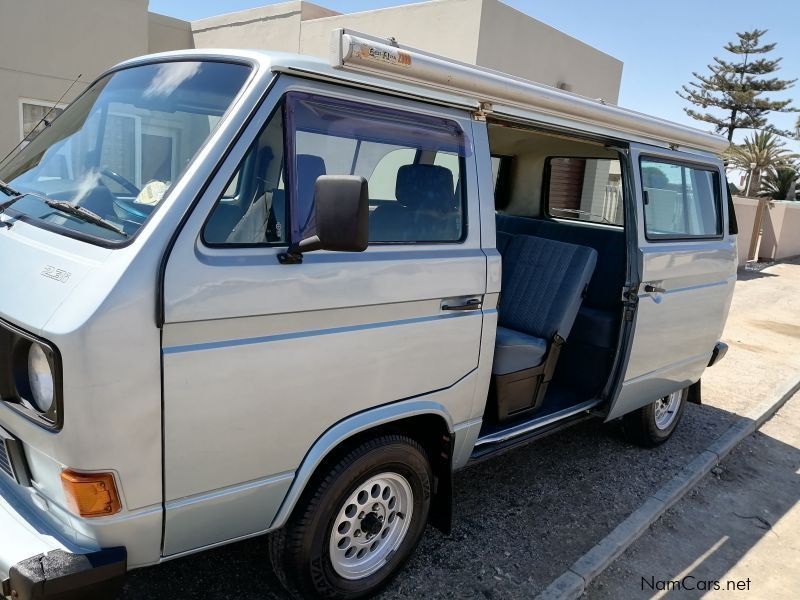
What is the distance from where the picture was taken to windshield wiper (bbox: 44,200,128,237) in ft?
7.22

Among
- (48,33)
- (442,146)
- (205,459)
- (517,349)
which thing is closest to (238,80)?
(442,146)

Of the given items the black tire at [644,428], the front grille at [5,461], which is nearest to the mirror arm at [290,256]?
the front grille at [5,461]

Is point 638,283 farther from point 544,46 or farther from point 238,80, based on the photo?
point 544,46

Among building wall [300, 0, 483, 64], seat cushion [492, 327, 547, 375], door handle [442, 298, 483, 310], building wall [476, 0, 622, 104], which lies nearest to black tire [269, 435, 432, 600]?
door handle [442, 298, 483, 310]

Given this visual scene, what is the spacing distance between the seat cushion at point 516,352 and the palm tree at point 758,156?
106 ft

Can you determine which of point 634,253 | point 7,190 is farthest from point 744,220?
point 7,190

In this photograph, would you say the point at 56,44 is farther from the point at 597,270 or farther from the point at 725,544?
the point at 725,544

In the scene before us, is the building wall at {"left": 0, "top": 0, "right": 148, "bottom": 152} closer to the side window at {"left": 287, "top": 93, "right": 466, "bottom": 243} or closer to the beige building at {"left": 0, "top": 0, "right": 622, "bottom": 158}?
the beige building at {"left": 0, "top": 0, "right": 622, "bottom": 158}

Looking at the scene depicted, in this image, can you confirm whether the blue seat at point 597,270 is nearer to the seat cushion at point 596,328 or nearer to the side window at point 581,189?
the seat cushion at point 596,328

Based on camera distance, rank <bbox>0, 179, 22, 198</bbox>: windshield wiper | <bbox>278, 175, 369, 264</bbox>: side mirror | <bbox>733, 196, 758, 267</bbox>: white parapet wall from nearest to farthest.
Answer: <bbox>278, 175, 369, 264</bbox>: side mirror
<bbox>0, 179, 22, 198</bbox>: windshield wiper
<bbox>733, 196, 758, 267</bbox>: white parapet wall

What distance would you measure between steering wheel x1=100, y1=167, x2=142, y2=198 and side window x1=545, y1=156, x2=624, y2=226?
3436 millimetres

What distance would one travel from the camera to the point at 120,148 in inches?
104

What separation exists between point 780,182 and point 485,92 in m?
34.5

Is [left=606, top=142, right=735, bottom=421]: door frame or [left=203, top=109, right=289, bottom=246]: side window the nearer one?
[left=203, top=109, right=289, bottom=246]: side window
